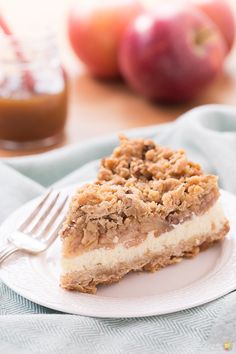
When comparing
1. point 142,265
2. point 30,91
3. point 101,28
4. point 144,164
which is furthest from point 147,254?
point 101,28

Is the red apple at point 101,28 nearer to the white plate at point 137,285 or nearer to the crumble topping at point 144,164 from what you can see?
the crumble topping at point 144,164

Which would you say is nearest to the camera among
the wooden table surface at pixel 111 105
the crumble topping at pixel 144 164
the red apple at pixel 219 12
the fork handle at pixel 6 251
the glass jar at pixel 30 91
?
the fork handle at pixel 6 251

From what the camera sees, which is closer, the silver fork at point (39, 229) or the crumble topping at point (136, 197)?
the crumble topping at point (136, 197)

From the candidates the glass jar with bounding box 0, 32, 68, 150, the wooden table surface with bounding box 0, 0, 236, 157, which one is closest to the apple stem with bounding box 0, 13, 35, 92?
the glass jar with bounding box 0, 32, 68, 150

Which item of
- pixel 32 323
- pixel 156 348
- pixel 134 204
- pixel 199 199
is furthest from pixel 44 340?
pixel 199 199

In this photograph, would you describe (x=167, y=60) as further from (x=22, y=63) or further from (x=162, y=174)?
(x=162, y=174)

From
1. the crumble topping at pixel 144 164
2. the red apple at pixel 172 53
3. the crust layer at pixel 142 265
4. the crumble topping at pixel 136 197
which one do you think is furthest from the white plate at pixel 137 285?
the red apple at pixel 172 53
